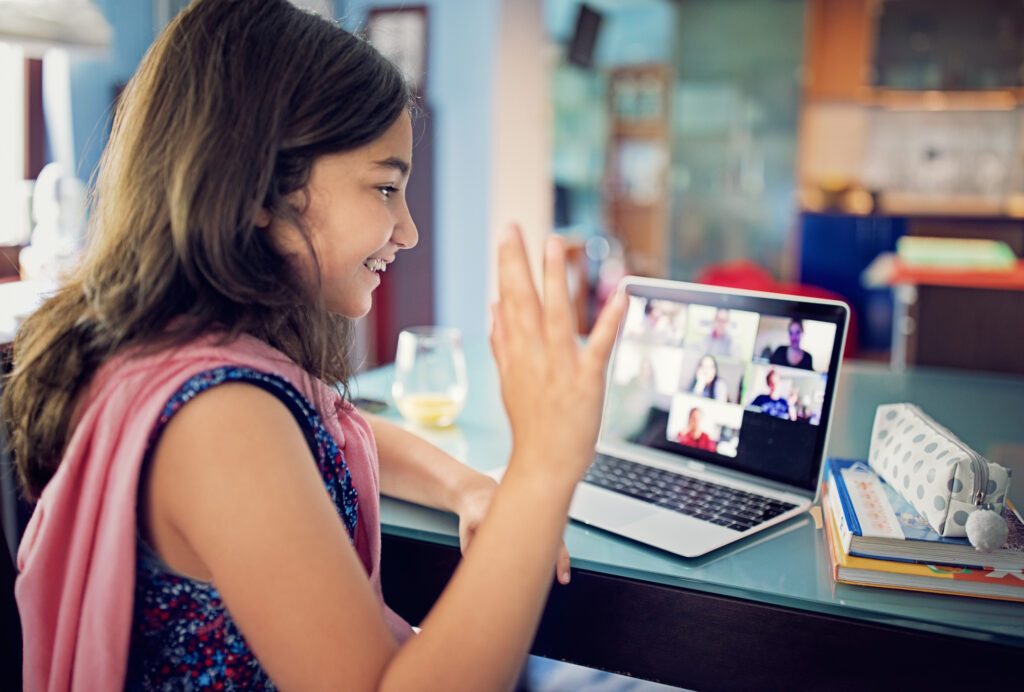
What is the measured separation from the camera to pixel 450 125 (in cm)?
345

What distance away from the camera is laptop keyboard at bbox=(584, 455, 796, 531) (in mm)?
942

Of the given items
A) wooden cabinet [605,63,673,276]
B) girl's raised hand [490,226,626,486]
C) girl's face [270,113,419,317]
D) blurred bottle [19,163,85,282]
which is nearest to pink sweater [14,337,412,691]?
girl's face [270,113,419,317]

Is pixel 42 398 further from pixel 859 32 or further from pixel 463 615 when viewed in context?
pixel 859 32

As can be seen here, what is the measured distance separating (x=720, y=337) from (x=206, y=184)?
66 centimetres

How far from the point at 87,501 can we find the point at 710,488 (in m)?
0.67

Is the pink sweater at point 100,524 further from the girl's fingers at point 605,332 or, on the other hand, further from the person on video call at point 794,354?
the person on video call at point 794,354

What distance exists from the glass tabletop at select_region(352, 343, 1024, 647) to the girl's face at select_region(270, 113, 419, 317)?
0.98 feet

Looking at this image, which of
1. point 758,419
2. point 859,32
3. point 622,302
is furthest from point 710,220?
point 622,302

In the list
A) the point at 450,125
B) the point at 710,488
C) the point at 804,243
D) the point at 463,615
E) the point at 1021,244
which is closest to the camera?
the point at 463,615

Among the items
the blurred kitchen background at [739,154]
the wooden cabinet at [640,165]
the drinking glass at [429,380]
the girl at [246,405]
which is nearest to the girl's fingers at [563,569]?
the girl at [246,405]

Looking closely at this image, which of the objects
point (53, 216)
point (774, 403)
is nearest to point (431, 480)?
point (774, 403)

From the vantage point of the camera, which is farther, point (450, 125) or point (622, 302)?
point (450, 125)

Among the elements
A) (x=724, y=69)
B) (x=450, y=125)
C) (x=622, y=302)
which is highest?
(x=724, y=69)

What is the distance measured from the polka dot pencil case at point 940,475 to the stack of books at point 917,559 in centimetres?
2
